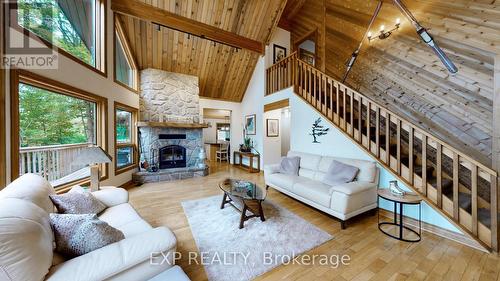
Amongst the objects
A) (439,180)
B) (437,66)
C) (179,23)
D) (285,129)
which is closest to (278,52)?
(285,129)

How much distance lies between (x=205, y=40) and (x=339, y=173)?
457cm

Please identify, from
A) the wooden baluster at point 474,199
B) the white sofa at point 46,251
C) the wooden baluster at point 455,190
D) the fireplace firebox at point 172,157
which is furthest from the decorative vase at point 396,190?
the fireplace firebox at point 172,157

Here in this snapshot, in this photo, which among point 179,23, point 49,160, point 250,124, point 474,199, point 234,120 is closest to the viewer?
point 474,199

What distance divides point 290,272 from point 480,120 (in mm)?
3611

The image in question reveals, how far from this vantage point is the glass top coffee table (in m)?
2.56

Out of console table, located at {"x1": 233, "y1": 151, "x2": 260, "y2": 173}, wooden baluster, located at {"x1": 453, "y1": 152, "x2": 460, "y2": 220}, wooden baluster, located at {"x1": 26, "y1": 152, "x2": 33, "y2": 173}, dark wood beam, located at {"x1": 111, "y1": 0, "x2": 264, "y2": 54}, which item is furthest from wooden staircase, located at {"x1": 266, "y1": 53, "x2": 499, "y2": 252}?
wooden baluster, located at {"x1": 26, "y1": 152, "x2": 33, "y2": 173}

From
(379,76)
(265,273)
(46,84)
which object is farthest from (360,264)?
(46,84)

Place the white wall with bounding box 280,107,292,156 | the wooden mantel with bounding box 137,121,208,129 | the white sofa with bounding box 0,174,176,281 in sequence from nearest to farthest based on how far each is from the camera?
the white sofa with bounding box 0,174,176,281 < the wooden mantel with bounding box 137,121,208,129 < the white wall with bounding box 280,107,292,156

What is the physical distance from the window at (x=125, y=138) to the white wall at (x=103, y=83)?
0.50 feet

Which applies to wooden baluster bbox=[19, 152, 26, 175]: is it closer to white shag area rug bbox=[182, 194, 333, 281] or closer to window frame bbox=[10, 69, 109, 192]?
window frame bbox=[10, 69, 109, 192]

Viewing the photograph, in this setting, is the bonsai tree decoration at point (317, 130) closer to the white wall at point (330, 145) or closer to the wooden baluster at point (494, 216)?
the white wall at point (330, 145)

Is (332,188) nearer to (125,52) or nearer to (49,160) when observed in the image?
(49,160)

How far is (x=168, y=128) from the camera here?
536 centimetres

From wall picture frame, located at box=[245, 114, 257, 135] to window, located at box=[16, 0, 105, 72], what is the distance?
4.14m
